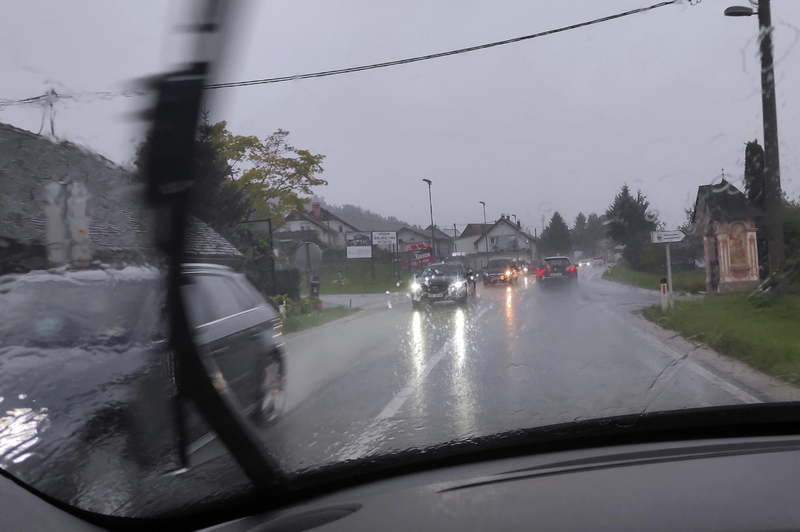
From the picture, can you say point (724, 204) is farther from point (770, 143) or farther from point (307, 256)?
point (307, 256)

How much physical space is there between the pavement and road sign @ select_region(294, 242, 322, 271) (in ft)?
2.16

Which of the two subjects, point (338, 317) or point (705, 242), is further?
point (338, 317)

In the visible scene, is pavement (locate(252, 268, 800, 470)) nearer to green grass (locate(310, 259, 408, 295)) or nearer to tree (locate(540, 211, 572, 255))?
green grass (locate(310, 259, 408, 295))

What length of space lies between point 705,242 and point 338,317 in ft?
15.8

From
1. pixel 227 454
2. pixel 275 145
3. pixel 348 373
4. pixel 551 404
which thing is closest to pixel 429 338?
pixel 348 373

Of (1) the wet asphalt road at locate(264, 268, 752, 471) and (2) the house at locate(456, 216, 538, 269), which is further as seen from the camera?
(2) the house at locate(456, 216, 538, 269)

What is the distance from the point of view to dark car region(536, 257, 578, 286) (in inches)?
1129

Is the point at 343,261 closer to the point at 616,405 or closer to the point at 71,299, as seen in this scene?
the point at 616,405

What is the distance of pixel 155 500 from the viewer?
228 cm

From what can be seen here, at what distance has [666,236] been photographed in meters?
7.56

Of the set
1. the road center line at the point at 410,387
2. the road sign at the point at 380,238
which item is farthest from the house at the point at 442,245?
the road sign at the point at 380,238

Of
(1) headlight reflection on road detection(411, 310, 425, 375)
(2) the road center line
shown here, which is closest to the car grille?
(1) headlight reflection on road detection(411, 310, 425, 375)

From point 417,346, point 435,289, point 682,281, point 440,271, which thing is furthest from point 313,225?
point 440,271

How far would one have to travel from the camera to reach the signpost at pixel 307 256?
451 centimetres
